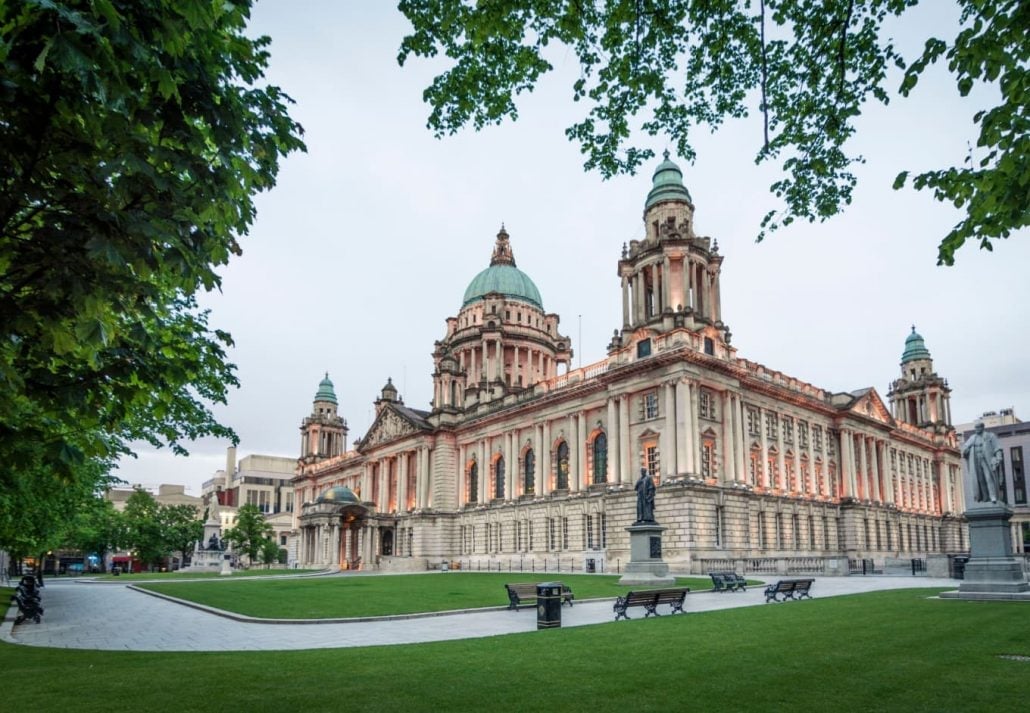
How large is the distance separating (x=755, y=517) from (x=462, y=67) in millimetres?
47304

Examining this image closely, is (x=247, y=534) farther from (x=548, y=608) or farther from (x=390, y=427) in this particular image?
Result: (x=548, y=608)

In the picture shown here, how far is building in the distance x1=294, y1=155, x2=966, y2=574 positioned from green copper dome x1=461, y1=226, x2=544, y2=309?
8293 millimetres

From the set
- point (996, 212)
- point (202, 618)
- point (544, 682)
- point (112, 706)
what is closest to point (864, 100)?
point (996, 212)

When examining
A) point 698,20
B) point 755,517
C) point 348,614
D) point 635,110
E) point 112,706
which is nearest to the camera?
point 112,706

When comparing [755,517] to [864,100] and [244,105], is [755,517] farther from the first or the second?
[244,105]

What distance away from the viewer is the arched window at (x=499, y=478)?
227ft

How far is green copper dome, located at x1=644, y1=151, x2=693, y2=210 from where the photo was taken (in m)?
56.9

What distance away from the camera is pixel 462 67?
11.7m

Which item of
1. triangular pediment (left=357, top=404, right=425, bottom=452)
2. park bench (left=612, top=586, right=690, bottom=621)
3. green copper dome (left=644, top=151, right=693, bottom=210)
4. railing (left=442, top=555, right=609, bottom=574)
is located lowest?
railing (left=442, top=555, right=609, bottom=574)

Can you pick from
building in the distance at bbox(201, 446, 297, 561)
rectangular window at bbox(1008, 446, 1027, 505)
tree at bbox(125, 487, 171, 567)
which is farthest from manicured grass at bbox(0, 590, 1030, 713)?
building in the distance at bbox(201, 446, 297, 561)

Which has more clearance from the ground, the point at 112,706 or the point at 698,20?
the point at 698,20

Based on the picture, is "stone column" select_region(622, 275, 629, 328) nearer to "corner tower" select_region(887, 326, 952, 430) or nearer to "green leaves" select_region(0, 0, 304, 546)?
Answer: "corner tower" select_region(887, 326, 952, 430)

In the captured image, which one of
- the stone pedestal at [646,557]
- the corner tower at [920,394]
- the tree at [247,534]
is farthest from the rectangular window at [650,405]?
the tree at [247,534]

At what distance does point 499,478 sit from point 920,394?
5145 centimetres
